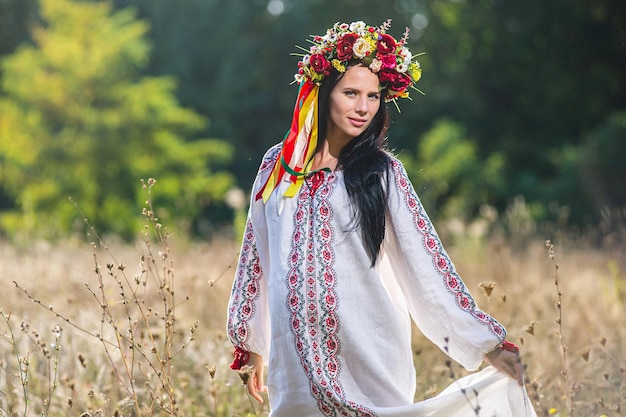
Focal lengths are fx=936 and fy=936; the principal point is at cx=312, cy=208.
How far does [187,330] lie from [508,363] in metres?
2.94

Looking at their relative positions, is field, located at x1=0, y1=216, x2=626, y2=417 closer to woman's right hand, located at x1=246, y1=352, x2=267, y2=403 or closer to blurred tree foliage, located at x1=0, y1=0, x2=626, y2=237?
woman's right hand, located at x1=246, y1=352, x2=267, y2=403

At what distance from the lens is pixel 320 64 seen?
2971mm

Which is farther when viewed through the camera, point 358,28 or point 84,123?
point 84,123

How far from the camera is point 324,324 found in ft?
8.89

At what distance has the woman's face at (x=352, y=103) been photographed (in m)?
2.92

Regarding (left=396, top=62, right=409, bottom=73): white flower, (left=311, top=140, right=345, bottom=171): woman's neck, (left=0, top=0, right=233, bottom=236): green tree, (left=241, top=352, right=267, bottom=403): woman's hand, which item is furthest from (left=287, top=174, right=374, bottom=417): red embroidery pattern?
(left=0, top=0, right=233, bottom=236): green tree

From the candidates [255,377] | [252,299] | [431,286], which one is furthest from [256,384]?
[431,286]

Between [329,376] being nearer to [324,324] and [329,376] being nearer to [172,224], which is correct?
[324,324]

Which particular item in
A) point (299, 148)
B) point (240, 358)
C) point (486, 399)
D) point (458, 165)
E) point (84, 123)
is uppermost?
point (84, 123)

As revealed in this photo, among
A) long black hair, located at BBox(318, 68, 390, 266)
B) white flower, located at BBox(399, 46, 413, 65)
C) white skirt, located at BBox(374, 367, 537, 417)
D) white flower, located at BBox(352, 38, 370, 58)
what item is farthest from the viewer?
white flower, located at BBox(399, 46, 413, 65)

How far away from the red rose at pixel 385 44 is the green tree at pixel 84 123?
14.9m

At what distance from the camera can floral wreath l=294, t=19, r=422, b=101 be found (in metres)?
2.94

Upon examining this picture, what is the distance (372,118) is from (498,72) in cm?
2174

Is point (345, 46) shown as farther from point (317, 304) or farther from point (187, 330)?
point (187, 330)
